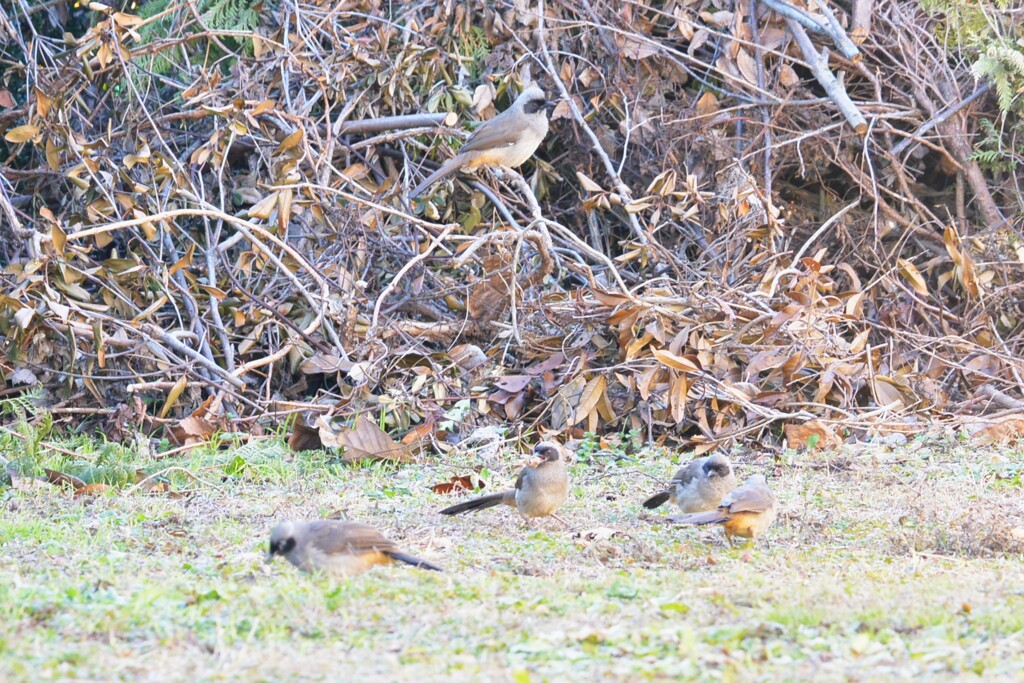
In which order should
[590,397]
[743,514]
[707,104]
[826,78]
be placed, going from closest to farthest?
[743,514], [590,397], [826,78], [707,104]

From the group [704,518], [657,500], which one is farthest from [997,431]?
[704,518]

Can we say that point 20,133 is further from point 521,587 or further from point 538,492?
point 521,587

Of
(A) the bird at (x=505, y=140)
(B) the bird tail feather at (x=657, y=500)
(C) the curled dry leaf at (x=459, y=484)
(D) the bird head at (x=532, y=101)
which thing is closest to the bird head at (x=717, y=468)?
(B) the bird tail feather at (x=657, y=500)

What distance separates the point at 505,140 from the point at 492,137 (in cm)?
10

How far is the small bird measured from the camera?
591 centimetres

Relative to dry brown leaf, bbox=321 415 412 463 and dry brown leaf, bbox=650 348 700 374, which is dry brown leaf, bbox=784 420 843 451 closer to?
dry brown leaf, bbox=650 348 700 374

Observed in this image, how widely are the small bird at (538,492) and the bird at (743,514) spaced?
0.62 meters

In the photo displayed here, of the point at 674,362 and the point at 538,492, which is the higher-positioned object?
the point at 538,492

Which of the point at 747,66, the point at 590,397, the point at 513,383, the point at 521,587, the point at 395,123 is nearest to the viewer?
the point at 521,587

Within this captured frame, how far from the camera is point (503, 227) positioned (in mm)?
9664

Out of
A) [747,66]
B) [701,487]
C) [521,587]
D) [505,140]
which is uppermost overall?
[747,66]

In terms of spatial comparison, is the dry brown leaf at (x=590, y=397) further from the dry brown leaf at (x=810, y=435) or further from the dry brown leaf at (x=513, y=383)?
the dry brown leaf at (x=810, y=435)

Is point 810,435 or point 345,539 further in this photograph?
point 810,435

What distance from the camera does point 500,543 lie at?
18.1 feet
